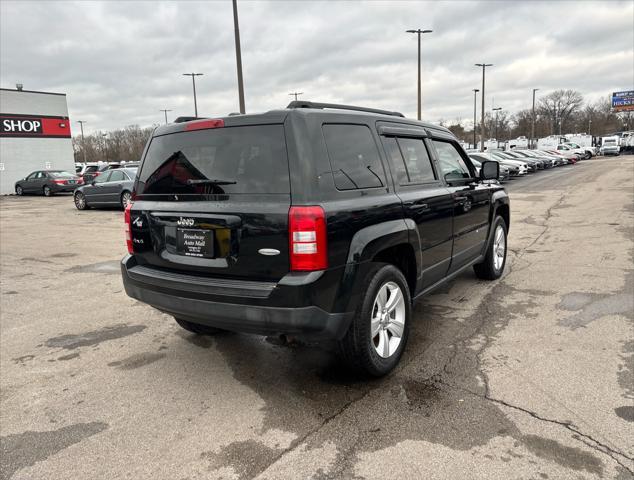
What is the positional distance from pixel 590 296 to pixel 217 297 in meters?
4.26

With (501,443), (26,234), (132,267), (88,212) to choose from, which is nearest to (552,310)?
(501,443)

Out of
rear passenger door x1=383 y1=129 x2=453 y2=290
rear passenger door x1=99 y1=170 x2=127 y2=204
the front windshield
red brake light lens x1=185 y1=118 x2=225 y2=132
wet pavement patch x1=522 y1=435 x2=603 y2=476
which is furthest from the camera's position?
the front windshield

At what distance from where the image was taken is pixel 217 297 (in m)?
3.12

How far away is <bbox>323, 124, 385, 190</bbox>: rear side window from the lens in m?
3.17

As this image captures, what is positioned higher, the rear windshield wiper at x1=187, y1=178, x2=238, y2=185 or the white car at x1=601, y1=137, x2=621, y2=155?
the white car at x1=601, y1=137, x2=621, y2=155

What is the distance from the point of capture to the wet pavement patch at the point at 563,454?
248 cm

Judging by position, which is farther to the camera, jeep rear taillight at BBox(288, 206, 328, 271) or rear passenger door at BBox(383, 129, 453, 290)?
rear passenger door at BBox(383, 129, 453, 290)

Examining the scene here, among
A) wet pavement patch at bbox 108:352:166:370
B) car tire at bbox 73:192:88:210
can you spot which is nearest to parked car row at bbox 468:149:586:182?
car tire at bbox 73:192:88:210

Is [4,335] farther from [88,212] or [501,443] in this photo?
[88,212]

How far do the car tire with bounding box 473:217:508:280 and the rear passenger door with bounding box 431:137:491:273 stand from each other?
0.36m

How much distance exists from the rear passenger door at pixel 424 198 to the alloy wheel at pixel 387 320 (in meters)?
0.39

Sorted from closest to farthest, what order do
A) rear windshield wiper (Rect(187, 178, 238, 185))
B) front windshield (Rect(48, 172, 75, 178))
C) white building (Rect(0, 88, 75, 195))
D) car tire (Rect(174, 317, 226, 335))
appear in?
rear windshield wiper (Rect(187, 178, 238, 185)) → car tire (Rect(174, 317, 226, 335)) → front windshield (Rect(48, 172, 75, 178)) → white building (Rect(0, 88, 75, 195))

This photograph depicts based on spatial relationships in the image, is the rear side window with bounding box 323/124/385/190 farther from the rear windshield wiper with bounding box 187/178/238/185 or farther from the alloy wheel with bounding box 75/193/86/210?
the alloy wheel with bounding box 75/193/86/210

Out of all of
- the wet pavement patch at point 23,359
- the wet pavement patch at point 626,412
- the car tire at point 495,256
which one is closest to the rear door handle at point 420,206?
the wet pavement patch at point 626,412
